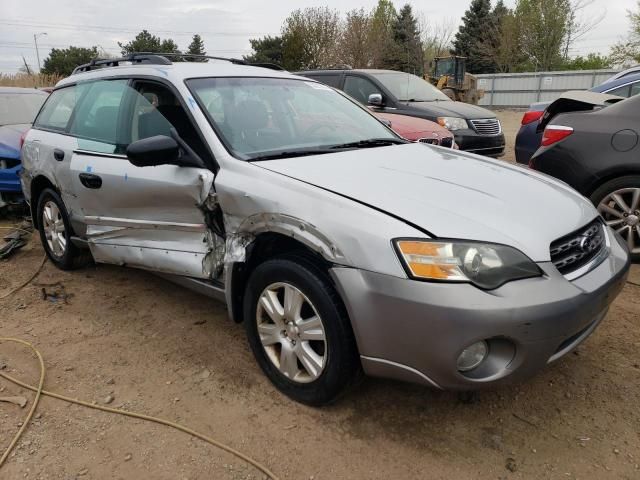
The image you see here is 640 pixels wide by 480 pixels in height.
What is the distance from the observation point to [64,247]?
4.38 meters

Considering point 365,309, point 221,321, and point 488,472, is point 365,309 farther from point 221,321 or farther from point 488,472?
point 221,321

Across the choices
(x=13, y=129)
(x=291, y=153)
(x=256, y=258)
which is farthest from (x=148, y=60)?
(x=13, y=129)

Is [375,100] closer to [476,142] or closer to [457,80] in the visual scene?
[476,142]

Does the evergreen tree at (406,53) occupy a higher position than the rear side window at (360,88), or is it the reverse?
the evergreen tree at (406,53)

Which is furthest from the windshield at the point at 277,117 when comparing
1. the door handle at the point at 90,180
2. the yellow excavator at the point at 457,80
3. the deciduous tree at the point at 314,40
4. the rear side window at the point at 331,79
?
the deciduous tree at the point at 314,40

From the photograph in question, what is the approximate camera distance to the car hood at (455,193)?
7.08ft

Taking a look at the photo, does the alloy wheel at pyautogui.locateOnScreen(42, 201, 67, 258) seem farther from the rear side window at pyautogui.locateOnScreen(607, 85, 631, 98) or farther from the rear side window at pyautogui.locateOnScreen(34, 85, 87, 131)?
the rear side window at pyautogui.locateOnScreen(607, 85, 631, 98)

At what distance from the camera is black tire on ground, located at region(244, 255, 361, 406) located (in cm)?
227

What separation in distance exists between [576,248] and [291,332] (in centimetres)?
137

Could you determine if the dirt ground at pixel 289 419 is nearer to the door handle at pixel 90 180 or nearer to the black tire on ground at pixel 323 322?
the black tire on ground at pixel 323 322

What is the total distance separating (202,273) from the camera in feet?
9.74

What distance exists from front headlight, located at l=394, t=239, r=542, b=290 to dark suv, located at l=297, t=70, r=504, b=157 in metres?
6.05

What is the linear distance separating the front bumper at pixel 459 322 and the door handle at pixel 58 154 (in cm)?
281

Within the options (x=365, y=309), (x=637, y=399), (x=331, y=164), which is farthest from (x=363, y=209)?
(x=637, y=399)
